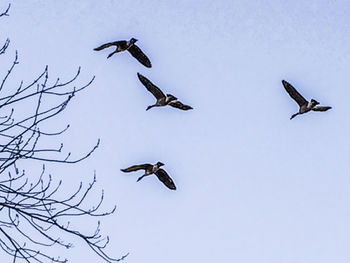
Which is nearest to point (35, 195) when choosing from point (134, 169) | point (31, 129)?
point (31, 129)

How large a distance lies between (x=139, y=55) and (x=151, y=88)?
21.1 inches

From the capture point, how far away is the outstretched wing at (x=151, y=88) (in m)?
9.45

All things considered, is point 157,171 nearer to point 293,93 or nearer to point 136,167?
point 136,167

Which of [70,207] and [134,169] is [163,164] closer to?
[134,169]

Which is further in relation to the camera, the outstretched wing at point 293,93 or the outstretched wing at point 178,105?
the outstretched wing at point 293,93

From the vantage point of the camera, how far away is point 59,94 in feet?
14.5

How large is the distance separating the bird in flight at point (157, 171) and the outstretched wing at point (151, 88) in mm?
967

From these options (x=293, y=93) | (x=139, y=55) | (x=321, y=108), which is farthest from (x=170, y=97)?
(x=321, y=108)

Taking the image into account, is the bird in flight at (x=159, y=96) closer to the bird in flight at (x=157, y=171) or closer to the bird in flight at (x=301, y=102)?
the bird in flight at (x=157, y=171)

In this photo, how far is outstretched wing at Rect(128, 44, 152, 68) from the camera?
962 cm

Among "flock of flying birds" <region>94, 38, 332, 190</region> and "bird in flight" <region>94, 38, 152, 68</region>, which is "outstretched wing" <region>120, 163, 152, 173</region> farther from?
"bird in flight" <region>94, 38, 152, 68</region>

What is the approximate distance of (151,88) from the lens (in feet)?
31.1

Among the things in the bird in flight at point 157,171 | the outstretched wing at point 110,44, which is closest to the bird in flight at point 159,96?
the outstretched wing at point 110,44

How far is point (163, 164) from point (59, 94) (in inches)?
191
